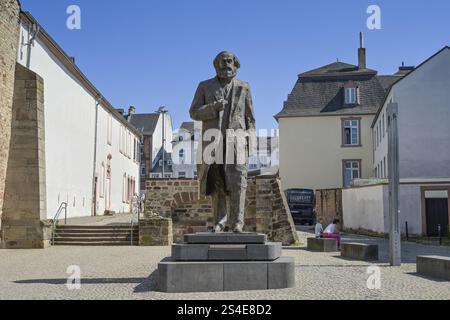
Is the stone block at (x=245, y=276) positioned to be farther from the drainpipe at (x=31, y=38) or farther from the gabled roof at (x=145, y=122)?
the gabled roof at (x=145, y=122)

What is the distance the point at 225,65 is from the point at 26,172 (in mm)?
10652

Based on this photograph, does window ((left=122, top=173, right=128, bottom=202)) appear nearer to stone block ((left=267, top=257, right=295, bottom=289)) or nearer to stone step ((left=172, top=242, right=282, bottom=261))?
stone step ((left=172, top=242, right=282, bottom=261))

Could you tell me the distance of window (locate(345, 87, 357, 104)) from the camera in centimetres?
3984

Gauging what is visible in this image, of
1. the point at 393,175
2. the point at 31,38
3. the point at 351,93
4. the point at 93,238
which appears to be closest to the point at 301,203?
the point at 351,93

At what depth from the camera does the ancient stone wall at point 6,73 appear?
1625 centimetres

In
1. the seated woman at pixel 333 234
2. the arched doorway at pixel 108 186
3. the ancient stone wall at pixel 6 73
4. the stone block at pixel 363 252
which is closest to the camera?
the stone block at pixel 363 252

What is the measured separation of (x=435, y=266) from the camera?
9.02 metres

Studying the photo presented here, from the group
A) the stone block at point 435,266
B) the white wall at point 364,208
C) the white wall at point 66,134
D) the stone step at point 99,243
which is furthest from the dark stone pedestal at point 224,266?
the white wall at point 364,208

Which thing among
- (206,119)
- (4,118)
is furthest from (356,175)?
(206,119)

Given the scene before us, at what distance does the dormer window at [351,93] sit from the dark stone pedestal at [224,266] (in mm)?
34107

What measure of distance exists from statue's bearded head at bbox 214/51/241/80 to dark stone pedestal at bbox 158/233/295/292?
2465 mm

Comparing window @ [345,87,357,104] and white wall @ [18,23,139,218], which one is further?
window @ [345,87,357,104]

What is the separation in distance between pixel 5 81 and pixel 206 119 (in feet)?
35.6

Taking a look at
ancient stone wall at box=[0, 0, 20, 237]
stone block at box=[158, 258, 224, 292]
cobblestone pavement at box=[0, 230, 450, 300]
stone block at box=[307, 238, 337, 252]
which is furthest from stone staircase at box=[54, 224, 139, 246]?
stone block at box=[158, 258, 224, 292]
